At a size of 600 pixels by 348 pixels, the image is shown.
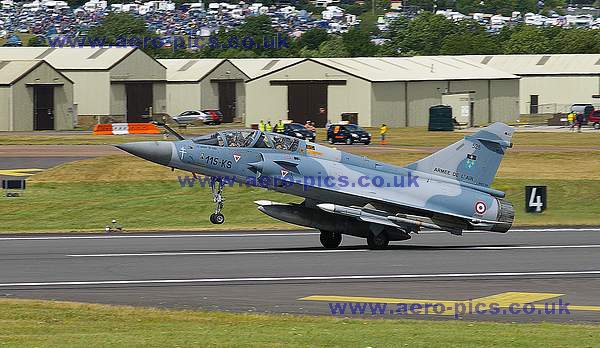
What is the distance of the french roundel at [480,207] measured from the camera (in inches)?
1143

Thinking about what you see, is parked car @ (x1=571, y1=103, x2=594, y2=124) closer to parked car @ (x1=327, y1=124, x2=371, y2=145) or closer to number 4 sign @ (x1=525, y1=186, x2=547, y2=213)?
parked car @ (x1=327, y1=124, x2=371, y2=145)

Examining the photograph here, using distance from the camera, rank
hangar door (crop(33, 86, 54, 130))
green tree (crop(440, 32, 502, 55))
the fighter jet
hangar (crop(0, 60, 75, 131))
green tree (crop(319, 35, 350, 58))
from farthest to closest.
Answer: green tree (crop(440, 32, 502, 55))
green tree (crop(319, 35, 350, 58))
hangar door (crop(33, 86, 54, 130))
hangar (crop(0, 60, 75, 131))
the fighter jet

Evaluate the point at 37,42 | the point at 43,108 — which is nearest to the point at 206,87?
the point at 43,108

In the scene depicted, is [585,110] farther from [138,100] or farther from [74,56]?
[74,56]

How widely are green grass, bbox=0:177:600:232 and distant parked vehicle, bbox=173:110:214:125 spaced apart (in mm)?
49827

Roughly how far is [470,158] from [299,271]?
7010mm

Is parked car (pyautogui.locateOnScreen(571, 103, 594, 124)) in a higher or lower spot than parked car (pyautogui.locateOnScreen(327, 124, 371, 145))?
higher

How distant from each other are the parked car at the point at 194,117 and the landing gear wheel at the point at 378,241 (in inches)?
2731

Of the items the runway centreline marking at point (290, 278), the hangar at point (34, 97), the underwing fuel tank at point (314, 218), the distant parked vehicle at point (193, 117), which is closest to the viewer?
the runway centreline marking at point (290, 278)

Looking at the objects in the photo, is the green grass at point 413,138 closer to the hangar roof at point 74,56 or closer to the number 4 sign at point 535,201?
the hangar roof at point 74,56

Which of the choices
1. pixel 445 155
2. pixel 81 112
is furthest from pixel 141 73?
pixel 445 155

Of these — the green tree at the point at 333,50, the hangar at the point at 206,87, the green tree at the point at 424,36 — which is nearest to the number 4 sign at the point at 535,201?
the hangar at the point at 206,87

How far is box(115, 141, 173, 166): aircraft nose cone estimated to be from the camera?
26.9 m

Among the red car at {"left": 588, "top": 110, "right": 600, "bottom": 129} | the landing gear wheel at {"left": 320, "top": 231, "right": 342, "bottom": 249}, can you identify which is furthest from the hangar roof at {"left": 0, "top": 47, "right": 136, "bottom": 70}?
the landing gear wheel at {"left": 320, "top": 231, "right": 342, "bottom": 249}
